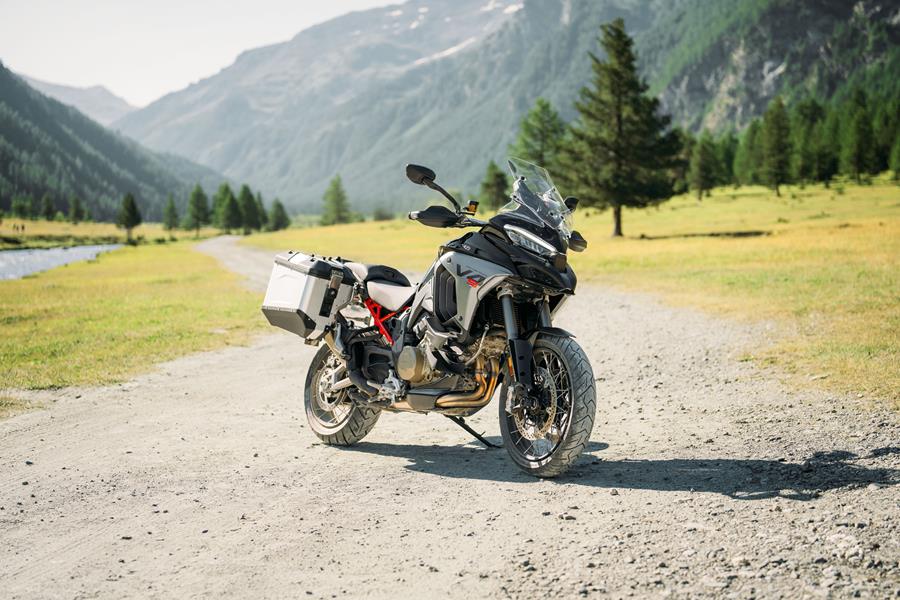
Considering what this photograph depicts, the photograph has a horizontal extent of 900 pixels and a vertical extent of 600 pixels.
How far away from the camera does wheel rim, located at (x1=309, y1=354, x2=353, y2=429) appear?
7.32m

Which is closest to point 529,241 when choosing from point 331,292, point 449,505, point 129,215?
point 449,505

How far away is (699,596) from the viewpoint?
384cm

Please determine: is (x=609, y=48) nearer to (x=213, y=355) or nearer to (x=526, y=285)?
(x=213, y=355)

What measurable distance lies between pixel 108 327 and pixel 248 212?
478 feet

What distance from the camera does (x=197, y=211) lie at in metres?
159

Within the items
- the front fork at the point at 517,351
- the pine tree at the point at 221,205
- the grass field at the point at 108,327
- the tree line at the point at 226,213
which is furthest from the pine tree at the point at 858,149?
the pine tree at the point at 221,205

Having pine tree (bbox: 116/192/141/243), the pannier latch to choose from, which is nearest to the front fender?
the pannier latch

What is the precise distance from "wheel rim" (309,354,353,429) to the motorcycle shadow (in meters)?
0.83

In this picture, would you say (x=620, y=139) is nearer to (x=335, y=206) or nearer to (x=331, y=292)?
(x=331, y=292)

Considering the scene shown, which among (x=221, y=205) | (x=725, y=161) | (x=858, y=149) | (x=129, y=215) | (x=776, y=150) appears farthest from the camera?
(x=221, y=205)

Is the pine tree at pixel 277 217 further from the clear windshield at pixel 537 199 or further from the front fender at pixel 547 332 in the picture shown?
the front fender at pixel 547 332

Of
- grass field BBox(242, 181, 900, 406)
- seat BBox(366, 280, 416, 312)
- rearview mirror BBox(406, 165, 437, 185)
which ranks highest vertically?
rearview mirror BBox(406, 165, 437, 185)

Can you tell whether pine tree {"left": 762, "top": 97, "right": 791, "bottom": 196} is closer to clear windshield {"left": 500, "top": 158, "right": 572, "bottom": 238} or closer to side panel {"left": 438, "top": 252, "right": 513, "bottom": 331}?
clear windshield {"left": 500, "top": 158, "right": 572, "bottom": 238}

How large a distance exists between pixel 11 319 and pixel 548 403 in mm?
18753
